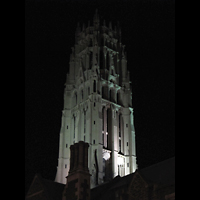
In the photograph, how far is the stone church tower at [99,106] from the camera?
193ft

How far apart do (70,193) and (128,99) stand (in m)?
34.9

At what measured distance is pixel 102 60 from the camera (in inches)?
2734

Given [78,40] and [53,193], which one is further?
[78,40]

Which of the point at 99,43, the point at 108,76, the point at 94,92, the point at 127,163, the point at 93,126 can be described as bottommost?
the point at 127,163

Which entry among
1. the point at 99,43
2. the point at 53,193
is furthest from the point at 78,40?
the point at 53,193

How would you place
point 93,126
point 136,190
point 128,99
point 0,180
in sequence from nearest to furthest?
point 0,180, point 136,190, point 93,126, point 128,99

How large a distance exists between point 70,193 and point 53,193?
419 centimetres

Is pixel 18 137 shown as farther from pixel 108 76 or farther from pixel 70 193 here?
pixel 108 76

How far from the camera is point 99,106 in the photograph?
202 feet

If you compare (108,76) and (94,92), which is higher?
(108,76)

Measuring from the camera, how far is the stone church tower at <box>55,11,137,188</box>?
58.8 m

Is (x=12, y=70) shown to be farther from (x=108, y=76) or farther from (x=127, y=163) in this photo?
(x=108, y=76)

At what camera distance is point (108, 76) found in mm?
67188

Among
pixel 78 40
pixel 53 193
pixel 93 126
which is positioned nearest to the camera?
pixel 53 193
